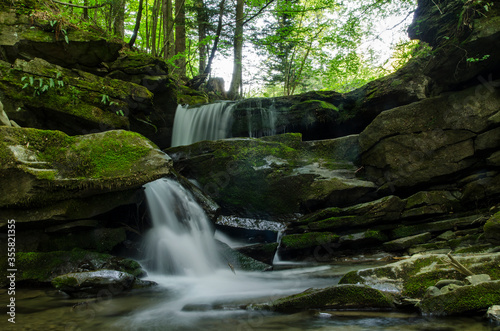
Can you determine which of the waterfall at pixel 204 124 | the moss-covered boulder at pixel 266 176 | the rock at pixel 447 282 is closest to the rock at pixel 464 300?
the rock at pixel 447 282

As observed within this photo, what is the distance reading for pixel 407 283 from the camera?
11.1ft

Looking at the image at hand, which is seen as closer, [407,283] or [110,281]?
[407,283]

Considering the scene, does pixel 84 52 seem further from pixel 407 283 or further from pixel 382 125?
pixel 407 283

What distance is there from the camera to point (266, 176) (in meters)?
7.97

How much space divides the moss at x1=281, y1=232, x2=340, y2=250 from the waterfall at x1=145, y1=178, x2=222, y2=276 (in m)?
1.66

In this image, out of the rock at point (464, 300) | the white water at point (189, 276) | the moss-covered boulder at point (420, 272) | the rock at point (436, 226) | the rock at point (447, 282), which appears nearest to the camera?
the rock at point (464, 300)

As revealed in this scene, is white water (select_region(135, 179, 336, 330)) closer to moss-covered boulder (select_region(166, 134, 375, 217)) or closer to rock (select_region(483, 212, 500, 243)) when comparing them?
moss-covered boulder (select_region(166, 134, 375, 217))

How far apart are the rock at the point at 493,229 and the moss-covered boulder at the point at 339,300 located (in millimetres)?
2717

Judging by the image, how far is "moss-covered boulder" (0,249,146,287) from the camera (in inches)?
182

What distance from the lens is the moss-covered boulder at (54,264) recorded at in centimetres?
462

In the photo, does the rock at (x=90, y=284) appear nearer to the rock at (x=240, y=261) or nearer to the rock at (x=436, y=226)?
the rock at (x=240, y=261)

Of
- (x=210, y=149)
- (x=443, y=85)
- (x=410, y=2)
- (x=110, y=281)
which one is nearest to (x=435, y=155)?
(x=443, y=85)

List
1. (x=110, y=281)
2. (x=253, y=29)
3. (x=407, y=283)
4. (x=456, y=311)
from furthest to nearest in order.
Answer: (x=253, y=29)
(x=110, y=281)
(x=407, y=283)
(x=456, y=311)

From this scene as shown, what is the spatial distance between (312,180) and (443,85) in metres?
3.92
